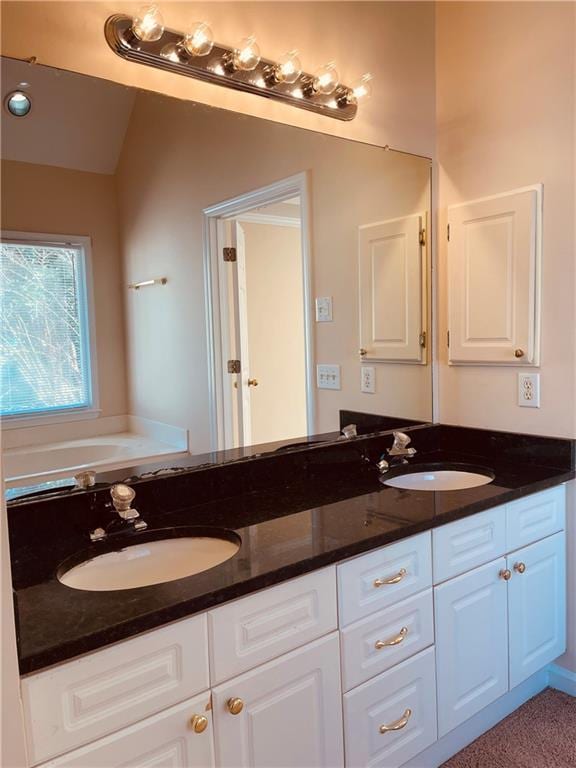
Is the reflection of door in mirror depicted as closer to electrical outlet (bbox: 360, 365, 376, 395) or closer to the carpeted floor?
electrical outlet (bbox: 360, 365, 376, 395)

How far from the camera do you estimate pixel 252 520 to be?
155cm

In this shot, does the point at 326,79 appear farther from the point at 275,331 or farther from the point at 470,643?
the point at 470,643

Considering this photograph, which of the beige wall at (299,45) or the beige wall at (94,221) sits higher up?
the beige wall at (299,45)

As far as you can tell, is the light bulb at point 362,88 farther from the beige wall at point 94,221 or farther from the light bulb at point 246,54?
the beige wall at point 94,221

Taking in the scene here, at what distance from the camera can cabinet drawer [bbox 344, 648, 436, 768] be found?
4.67 feet

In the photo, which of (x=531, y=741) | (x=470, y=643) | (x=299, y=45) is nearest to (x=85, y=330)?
(x=299, y=45)

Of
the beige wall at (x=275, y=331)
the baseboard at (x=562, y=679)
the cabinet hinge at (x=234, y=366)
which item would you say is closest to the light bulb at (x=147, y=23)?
the beige wall at (x=275, y=331)

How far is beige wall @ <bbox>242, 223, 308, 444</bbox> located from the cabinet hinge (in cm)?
6

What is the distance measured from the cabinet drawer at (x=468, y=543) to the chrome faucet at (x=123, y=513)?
795mm

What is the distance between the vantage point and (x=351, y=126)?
2.09 m

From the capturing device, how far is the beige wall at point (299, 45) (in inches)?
55.0

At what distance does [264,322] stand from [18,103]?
0.92m

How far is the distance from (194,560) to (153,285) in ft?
2.54

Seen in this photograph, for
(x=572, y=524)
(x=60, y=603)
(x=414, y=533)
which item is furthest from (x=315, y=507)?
(x=572, y=524)
